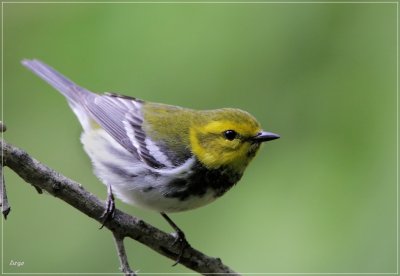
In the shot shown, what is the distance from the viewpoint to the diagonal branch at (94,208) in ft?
8.56

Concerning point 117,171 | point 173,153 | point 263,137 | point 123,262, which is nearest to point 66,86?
point 117,171

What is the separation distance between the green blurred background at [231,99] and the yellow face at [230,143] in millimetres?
590

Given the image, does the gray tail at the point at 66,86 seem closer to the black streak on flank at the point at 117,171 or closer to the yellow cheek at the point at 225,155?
the black streak on flank at the point at 117,171

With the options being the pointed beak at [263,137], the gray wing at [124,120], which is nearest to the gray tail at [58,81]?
the gray wing at [124,120]

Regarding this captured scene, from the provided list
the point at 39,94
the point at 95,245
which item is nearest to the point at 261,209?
the point at 95,245

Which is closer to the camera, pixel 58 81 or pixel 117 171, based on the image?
pixel 117 171

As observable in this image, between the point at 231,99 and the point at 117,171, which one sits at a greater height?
the point at 231,99

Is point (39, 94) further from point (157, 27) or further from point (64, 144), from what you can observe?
point (157, 27)

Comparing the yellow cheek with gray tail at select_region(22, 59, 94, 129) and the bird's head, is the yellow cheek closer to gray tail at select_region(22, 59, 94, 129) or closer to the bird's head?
the bird's head

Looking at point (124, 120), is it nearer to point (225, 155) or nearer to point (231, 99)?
point (231, 99)

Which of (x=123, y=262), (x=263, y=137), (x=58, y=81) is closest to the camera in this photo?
(x=123, y=262)

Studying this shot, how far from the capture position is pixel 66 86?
183 inches

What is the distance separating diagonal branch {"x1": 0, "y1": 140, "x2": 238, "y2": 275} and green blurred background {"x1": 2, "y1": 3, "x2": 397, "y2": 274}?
0.88 m

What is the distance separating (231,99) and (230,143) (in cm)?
94
